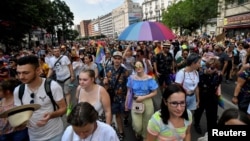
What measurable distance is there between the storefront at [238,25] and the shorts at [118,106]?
99.6 feet

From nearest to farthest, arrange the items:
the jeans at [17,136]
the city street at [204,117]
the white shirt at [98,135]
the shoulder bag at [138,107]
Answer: the white shirt at [98,135], the jeans at [17,136], the shoulder bag at [138,107], the city street at [204,117]

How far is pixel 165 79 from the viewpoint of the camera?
813 centimetres

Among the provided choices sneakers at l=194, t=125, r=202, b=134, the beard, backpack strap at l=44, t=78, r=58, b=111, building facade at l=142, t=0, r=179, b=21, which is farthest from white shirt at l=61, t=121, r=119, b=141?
building facade at l=142, t=0, r=179, b=21

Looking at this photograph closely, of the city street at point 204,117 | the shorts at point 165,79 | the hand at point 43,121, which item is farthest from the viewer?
the shorts at point 165,79

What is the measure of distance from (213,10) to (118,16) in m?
151

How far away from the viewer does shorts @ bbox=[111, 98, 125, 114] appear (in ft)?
17.4

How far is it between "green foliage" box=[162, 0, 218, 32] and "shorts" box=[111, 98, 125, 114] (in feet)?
125

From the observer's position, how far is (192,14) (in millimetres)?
46062

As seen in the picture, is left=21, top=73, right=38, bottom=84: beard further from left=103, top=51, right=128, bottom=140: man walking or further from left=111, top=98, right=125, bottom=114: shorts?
left=111, top=98, right=125, bottom=114: shorts

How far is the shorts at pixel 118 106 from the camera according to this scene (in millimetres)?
5289

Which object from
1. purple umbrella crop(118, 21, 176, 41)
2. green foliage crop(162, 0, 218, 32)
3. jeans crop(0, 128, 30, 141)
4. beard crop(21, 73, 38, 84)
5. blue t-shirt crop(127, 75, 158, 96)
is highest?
green foliage crop(162, 0, 218, 32)

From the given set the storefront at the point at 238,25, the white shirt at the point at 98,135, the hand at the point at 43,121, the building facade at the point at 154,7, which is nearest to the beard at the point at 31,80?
the hand at the point at 43,121

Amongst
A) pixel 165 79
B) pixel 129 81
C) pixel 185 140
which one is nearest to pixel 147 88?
pixel 129 81

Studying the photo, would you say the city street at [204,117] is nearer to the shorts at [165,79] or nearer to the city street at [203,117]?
the city street at [203,117]
